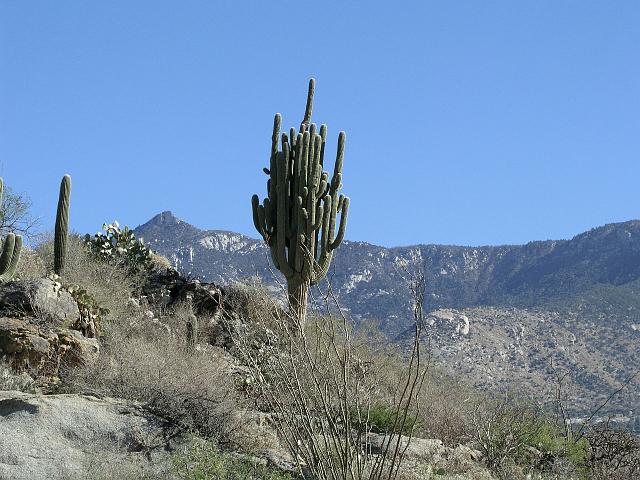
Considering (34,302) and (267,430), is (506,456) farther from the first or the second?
(34,302)

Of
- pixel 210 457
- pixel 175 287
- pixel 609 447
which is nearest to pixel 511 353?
pixel 175 287

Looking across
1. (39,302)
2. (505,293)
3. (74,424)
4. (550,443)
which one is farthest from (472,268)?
(74,424)

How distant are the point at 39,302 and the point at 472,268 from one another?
276 feet

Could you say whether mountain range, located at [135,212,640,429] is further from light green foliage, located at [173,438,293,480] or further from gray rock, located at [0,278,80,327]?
light green foliage, located at [173,438,293,480]

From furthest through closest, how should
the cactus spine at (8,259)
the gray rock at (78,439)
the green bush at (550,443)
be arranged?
1. the cactus spine at (8,259)
2. the green bush at (550,443)
3. the gray rock at (78,439)

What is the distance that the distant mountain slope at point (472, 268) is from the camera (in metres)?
74.6

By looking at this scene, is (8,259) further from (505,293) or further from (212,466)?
(505,293)

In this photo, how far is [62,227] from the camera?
1684 centimetres

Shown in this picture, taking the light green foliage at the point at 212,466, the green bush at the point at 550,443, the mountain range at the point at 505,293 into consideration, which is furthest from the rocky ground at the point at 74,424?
the mountain range at the point at 505,293

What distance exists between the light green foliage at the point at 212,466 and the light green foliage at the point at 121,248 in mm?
10469

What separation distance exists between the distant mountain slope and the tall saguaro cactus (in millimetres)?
52005

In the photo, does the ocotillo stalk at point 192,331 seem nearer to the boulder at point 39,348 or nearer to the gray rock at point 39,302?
the gray rock at point 39,302

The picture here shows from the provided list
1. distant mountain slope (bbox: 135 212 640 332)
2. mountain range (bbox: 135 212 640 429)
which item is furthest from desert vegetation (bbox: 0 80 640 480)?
distant mountain slope (bbox: 135 212 640 332)

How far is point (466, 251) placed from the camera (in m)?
95.6
